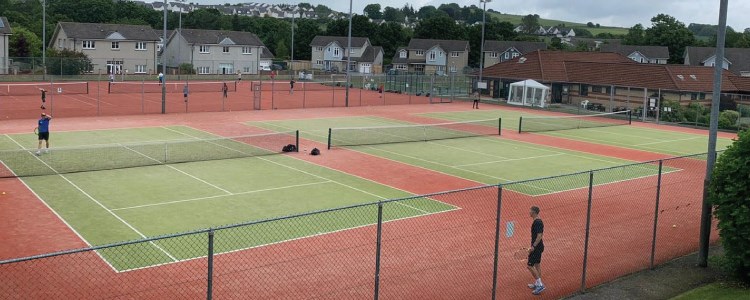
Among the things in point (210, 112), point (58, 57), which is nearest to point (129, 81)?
point (58, 57)

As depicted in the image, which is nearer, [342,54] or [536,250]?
[536,250]

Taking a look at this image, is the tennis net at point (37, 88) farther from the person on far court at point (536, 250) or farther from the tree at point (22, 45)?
the person on far court at point (536, 250)

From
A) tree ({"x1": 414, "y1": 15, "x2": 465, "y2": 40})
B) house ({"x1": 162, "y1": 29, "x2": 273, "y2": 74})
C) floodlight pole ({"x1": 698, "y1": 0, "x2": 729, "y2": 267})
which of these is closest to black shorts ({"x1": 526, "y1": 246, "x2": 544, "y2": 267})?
floodlight pole ({"x1": 698, "y1": 0, "x2": 729, "y2": 267})

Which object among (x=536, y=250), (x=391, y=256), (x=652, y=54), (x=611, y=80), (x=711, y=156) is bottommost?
(x=391, y=256)

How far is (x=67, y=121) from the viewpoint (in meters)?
39.7

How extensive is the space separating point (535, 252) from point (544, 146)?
2310cm

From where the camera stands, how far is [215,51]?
97375mm

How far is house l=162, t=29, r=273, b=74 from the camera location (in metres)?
95.7

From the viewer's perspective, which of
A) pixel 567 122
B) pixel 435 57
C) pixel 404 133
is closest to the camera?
pixel 404 133

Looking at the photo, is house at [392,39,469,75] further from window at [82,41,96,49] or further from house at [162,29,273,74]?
window at [82,41,96,49]

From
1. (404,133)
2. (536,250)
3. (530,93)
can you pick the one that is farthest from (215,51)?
(536,250)

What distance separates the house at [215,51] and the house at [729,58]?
59.4 metres

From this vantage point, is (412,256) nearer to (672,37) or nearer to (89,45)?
(89,45)

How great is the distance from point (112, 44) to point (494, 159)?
68.2m
